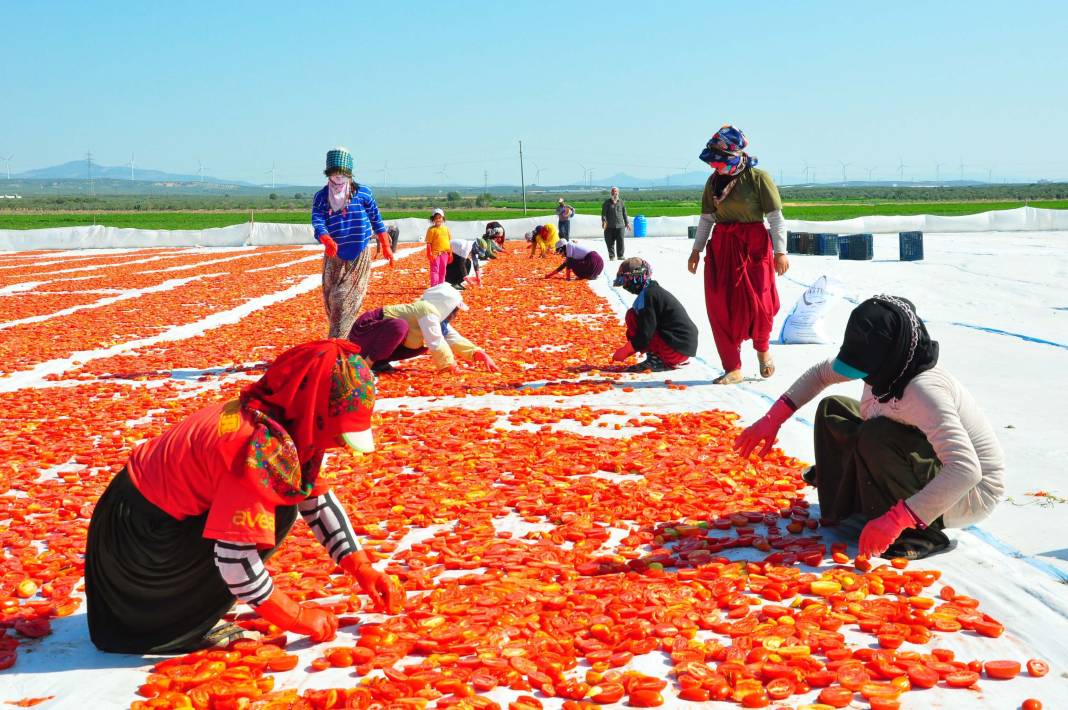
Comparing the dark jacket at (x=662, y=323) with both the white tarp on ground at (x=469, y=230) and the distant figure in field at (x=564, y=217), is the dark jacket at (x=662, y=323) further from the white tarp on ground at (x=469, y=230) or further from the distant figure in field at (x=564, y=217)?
the white tarp on ground at (x=469, y=230)

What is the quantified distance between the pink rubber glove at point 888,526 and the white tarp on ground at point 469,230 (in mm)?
33288

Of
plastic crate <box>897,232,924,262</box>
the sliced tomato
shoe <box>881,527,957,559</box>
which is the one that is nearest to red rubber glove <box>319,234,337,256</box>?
shoe <box>881,527,957,559</box>

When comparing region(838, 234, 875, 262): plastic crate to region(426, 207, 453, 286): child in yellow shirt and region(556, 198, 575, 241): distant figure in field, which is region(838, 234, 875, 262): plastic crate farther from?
region(426, 207, 453, 286): child in yellow shirt

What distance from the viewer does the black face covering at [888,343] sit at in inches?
140

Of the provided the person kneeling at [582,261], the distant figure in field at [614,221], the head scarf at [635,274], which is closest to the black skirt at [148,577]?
the head scarf at [635,274]

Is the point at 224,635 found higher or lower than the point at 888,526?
lower

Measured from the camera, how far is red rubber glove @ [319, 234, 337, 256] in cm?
884

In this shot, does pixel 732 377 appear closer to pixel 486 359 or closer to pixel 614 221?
pixel 486 359

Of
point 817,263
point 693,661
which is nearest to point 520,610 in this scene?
point 693,661

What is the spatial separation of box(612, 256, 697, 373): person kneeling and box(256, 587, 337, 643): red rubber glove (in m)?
5.68

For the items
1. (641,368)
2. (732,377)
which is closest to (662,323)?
(641,368)

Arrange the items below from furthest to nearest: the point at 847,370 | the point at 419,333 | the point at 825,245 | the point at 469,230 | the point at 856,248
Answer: the point at 469,230
the point at 825,245
the point at 856,248
the point at 419,333
the point at 847,370

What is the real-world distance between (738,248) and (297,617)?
538cm

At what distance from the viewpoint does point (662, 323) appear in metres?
8.82
